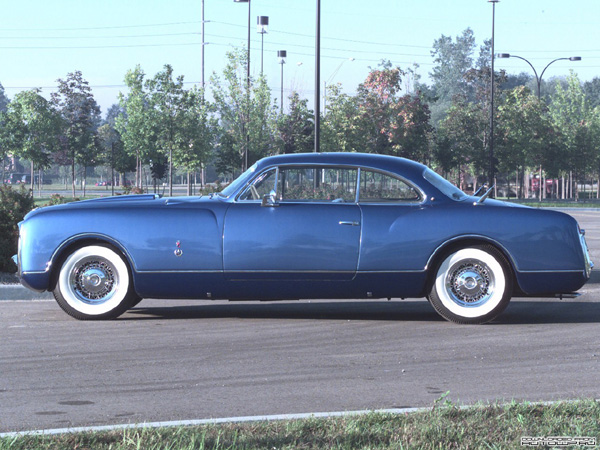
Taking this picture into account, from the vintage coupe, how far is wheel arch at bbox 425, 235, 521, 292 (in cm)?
1

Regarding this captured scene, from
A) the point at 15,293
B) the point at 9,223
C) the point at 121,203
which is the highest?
the point at 121,203

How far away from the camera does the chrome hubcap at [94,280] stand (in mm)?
8859

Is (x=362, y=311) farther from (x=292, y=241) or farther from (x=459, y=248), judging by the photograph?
(x=292, y=241)

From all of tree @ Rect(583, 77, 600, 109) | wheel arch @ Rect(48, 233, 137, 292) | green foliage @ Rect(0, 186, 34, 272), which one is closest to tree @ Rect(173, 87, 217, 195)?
green foliage @ Rect(0, 186, 34, 272)

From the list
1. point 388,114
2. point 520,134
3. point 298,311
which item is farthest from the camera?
point 520,134

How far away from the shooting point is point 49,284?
8898 mm

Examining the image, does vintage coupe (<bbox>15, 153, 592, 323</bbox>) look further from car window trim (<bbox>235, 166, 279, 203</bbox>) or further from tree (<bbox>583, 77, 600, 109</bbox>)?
tree (<bbox>583, 77, 600, 109</bbox>)

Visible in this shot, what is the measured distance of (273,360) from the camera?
6.91 metres

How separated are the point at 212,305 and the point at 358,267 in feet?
7.65

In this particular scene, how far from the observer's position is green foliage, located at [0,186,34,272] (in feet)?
41.4

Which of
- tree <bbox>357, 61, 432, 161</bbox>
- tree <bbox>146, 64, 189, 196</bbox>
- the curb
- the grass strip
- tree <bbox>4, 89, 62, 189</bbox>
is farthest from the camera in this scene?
tree <bbox>4, 89, 62, 189</bbox>

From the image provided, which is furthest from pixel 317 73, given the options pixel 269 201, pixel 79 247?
pixel 79 247

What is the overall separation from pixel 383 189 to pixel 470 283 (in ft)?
4.09

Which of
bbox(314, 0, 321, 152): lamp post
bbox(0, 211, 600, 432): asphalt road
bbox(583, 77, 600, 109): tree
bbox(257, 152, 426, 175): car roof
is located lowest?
bbox(0, 211, 600, 432): asphalt road
